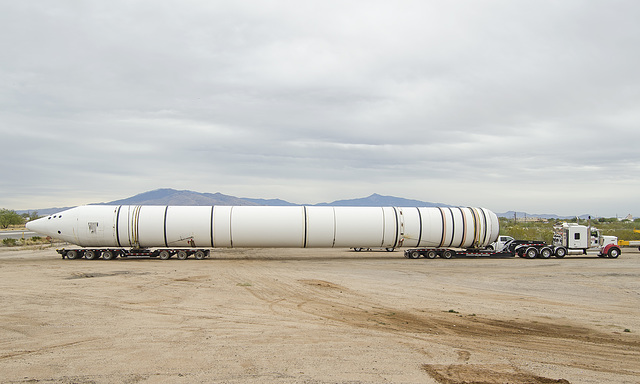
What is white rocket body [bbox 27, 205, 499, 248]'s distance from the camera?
91.6ft

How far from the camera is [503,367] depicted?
8008 mm

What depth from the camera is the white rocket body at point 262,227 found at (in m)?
27.9

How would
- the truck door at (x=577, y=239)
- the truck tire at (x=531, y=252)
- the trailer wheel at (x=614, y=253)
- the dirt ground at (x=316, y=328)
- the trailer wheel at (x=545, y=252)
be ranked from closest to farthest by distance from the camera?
the dirt ground at (x=316, y=328), the truck tire at (x=531, y=252), the trailer wheel at (x=545, y=252), the trailer wheel at (x=614, y=253), the truck door at (x=577, y=239)

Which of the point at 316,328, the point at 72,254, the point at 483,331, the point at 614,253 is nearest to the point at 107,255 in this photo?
the point at 72,254

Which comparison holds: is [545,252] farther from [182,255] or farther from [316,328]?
[316,328]

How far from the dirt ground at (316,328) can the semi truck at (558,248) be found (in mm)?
8659

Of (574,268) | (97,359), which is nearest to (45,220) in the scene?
(97,359)

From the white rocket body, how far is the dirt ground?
6833 millimetres

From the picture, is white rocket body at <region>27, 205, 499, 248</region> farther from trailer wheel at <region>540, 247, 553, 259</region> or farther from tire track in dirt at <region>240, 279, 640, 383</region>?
tire track in dirt at <region>240, 279, 640, 383</region>

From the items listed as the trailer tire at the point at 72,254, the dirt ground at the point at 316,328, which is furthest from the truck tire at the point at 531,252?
the trailer tire at the point at 72,254

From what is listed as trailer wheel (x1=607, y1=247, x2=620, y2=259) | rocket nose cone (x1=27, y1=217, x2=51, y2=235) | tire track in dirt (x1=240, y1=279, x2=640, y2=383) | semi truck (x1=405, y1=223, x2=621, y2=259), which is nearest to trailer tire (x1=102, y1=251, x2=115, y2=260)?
rocket nose cone (x1=27, y1=217, x2=51, y2=235)

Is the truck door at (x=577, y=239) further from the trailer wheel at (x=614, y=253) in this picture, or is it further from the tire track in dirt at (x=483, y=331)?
the tire track in dirt at (x=483, y=331)

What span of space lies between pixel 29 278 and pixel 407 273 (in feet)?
55.9

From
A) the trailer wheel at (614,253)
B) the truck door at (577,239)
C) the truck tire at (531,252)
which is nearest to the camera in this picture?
the truck tire at (531,252)
